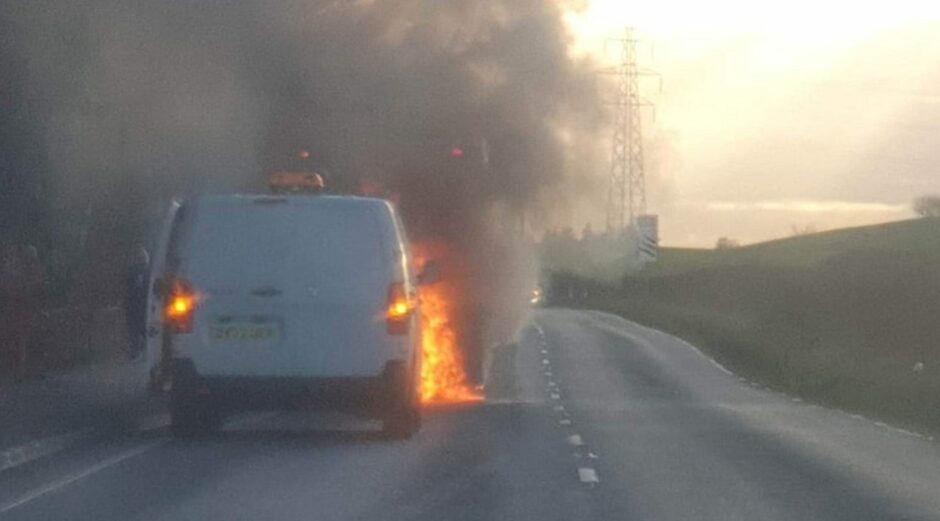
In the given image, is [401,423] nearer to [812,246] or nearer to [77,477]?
[77,477]

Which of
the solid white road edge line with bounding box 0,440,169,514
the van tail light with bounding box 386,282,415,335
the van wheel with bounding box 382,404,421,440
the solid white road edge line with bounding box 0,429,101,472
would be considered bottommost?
the solid white road edge line with bounding box 0,440,169,514

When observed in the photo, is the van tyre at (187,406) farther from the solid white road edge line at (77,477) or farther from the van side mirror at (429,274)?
the van side mirror at (429,274)

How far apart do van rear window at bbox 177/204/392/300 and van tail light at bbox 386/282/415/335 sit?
107 millimetres

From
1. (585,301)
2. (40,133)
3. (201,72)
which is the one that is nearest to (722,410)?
(40,133)

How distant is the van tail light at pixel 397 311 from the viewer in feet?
62.8

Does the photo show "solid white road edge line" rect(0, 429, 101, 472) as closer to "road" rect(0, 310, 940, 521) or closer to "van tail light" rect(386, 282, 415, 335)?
"road" rect(0, 310, 940, 521)

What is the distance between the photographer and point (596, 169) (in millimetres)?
45562

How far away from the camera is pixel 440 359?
29.8 meters

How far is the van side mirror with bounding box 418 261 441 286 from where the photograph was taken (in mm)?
21469

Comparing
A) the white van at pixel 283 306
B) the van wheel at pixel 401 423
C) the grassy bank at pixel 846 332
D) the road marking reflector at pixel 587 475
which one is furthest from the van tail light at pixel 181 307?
the grassy bank at pixel 846 332

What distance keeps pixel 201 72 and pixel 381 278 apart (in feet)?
75.4

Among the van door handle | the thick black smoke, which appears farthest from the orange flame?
the van door handle

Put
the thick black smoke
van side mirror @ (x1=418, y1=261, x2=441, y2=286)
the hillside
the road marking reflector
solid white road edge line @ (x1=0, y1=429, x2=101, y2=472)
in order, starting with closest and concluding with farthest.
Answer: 1. the road marking reflector
2. solid white road edge line @ (x1=0, y1=429, x2=101, y2=472)
3. van side mirror @ (x1=418, y1=261, x2=441, y2=286)
4. the thick black smoke
5. the hillside

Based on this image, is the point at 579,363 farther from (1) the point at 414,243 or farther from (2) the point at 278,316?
(2) the point at 278,316
